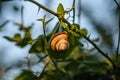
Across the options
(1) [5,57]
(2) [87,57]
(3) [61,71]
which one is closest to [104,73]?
(2) [87,57]

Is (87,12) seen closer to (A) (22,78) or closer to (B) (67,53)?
(A) (22,78)

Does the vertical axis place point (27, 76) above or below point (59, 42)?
below

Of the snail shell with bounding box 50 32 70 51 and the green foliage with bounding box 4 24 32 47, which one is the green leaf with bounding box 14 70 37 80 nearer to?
the green foliage with bounding box 4 24 32 47

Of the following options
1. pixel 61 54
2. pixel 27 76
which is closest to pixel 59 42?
pixel 61 54

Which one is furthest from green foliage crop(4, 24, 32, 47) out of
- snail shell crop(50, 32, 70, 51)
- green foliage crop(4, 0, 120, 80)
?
snail shell crop(50, 32, 70, 51)

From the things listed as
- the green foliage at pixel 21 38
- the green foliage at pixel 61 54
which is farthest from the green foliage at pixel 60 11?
the green foliage at pixel 21 38

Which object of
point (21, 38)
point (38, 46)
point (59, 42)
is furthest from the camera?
point (21, 38)

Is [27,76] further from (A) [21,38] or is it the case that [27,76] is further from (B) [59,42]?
(B) [59,42]
